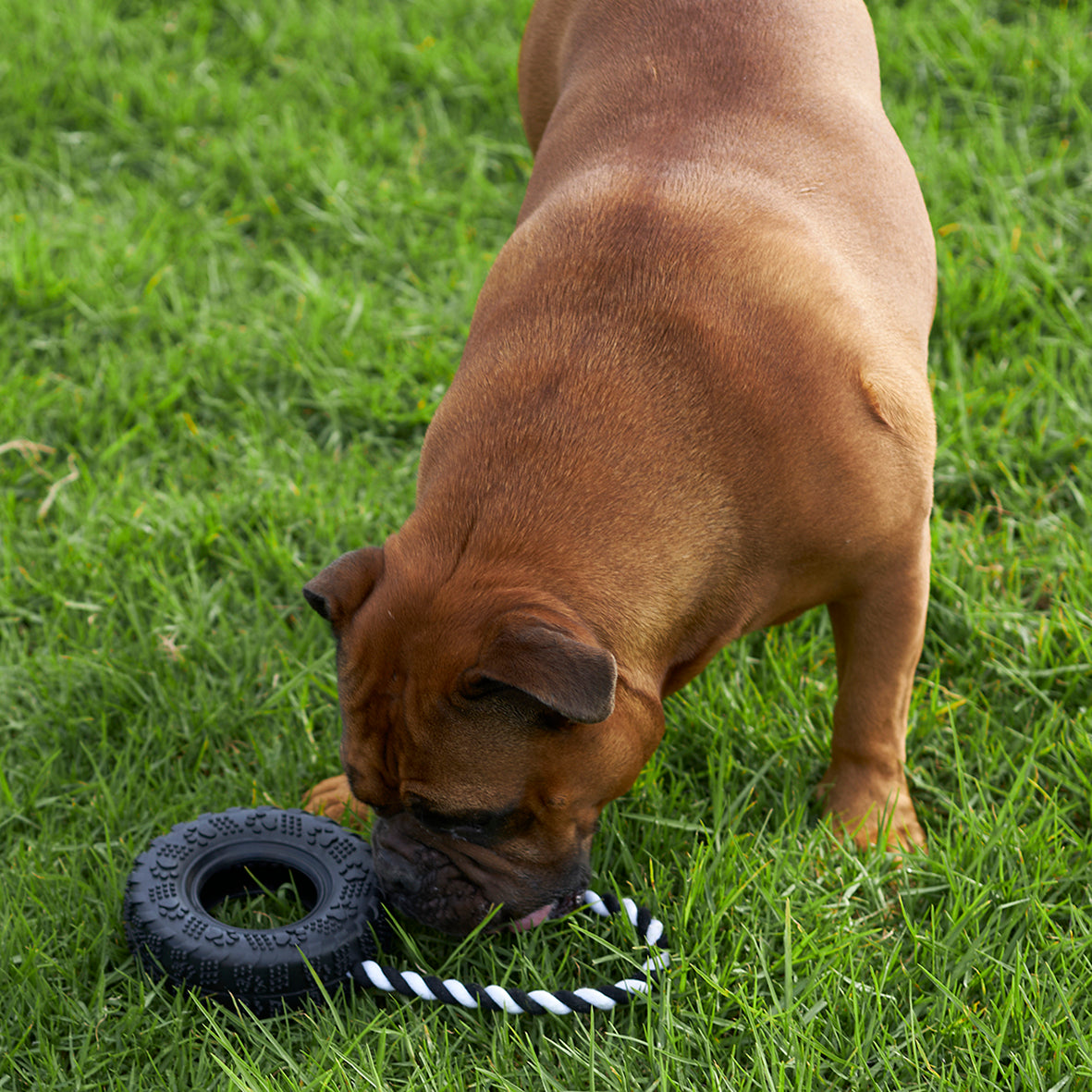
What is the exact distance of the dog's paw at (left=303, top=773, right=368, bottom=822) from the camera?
146 inches

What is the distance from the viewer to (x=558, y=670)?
8.41 feet

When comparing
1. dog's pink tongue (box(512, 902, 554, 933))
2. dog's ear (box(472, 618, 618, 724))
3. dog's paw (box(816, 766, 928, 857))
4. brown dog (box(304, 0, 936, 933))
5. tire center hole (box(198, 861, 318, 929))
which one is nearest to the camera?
dog's ear (box(472, 618, 618, 724))

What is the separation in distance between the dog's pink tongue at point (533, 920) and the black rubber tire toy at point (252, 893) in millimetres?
364

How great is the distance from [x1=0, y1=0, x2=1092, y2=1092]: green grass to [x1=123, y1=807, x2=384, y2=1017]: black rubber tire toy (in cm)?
11

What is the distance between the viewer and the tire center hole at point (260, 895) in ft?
11.6

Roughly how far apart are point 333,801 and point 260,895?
0.33 m

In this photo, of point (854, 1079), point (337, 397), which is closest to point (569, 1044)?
point (854, 1079)

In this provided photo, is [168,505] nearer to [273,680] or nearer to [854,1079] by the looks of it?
[273,680]

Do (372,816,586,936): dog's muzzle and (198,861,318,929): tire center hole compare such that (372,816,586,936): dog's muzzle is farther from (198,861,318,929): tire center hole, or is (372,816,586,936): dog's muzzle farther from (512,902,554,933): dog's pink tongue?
(198,861,318,929): tire center hole

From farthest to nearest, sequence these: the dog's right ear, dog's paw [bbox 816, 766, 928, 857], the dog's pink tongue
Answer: dog's paw [bbox 816, 766, 928, 857], the dog's pink tongue, the dog's right ear

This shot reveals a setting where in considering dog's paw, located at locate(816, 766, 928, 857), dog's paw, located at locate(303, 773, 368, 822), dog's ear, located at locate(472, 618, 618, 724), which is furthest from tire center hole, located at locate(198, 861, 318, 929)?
dog's paw, located at locate(816, 766, 928, 857)

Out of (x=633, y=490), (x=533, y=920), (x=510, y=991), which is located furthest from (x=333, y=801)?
(x=633, y=490)

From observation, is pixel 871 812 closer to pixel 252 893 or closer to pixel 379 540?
pixel 252 893

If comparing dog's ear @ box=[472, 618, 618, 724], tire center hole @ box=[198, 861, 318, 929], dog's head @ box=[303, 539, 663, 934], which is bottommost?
tire center hole @ box=[198, 861, 318, 929]
